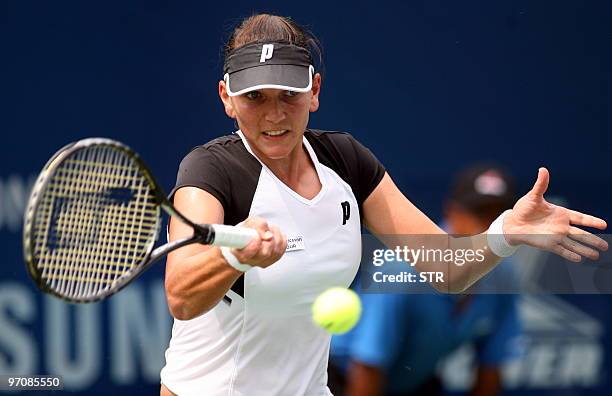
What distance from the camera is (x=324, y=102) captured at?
500 centimetres

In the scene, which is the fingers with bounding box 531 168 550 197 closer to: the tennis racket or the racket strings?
the tennis racket

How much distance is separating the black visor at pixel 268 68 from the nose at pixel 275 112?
54mm

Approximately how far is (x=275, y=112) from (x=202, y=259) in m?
0.44

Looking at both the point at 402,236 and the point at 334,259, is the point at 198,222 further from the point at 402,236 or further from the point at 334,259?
the point at 402,236

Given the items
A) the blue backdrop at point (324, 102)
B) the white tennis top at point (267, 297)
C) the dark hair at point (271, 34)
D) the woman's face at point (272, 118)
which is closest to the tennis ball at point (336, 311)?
the white tennis top at point (267, 297)

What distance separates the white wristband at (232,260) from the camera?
288 cm

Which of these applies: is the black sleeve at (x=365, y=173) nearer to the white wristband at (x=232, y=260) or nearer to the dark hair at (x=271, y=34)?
the dark hair at (x=271, y=34)

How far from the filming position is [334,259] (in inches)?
131

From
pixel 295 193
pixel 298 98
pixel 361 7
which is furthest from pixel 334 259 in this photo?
pixel 361 7

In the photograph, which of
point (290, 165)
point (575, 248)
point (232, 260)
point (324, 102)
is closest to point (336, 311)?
point (232, 260)

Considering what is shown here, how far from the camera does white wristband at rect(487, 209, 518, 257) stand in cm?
348

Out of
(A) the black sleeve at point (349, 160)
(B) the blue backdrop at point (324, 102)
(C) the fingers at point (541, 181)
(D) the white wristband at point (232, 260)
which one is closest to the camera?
(D) the white wristband at point (232, 260)

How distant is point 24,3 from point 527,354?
7.73 feet

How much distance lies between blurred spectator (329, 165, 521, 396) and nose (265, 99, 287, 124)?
60 cm
